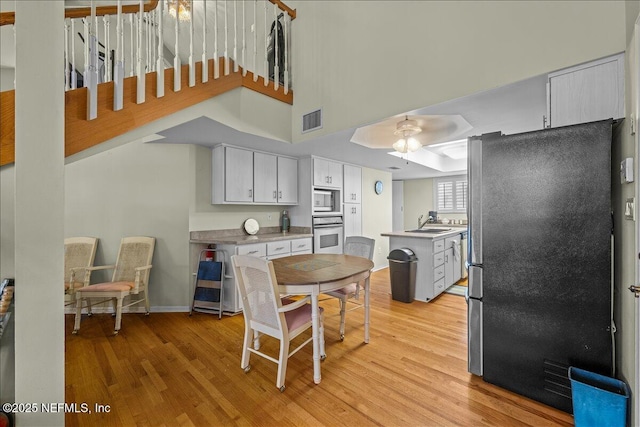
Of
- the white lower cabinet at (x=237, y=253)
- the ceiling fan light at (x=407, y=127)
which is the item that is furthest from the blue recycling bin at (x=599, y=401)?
the white lower cabinet at (x=237, y=253)

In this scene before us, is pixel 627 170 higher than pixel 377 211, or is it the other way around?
pixel 627 170

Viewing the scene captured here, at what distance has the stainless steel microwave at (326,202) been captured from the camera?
4.67m

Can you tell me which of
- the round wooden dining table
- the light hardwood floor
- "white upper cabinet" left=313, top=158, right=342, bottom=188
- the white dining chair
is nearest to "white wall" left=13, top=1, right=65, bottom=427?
the light hardwood floor

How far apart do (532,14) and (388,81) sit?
114 cm

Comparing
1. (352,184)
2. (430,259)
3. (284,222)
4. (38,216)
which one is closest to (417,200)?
(352,184)

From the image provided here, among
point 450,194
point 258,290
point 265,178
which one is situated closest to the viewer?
point 258,290

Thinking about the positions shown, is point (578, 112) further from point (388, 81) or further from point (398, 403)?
point (398, 403)

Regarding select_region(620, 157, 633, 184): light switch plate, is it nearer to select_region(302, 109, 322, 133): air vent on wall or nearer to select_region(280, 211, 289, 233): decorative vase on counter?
select_region(302, 109, 322, 133): air vent on wall

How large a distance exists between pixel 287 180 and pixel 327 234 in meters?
1.18

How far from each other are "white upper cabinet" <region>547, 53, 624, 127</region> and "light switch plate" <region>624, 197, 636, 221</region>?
620 millimetres

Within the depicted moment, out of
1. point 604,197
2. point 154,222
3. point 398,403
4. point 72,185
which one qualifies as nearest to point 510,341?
point 398,403

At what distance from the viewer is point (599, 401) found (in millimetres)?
1436

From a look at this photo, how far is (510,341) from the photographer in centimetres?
193

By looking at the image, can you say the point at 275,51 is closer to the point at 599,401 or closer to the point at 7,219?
the point at 7,219
